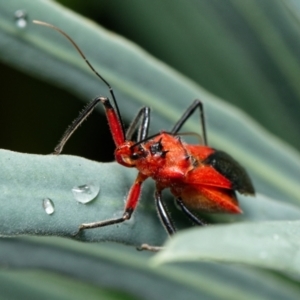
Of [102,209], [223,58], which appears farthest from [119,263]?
[223,58]

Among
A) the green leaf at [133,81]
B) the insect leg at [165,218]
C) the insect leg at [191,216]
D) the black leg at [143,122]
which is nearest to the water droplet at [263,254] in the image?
the insect leg at [165,218]

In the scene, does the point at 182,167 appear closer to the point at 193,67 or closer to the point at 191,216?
the point at 191,216

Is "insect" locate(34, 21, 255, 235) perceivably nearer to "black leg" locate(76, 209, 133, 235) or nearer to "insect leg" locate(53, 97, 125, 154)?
"insect leg" locate(53, 97, 125, 154)

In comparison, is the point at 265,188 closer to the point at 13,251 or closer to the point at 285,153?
the point at 285,153

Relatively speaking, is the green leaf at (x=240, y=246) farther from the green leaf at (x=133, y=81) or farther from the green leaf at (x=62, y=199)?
the green leaf at (x=133, y=81)

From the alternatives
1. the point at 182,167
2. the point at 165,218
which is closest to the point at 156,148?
the point at 182,167
